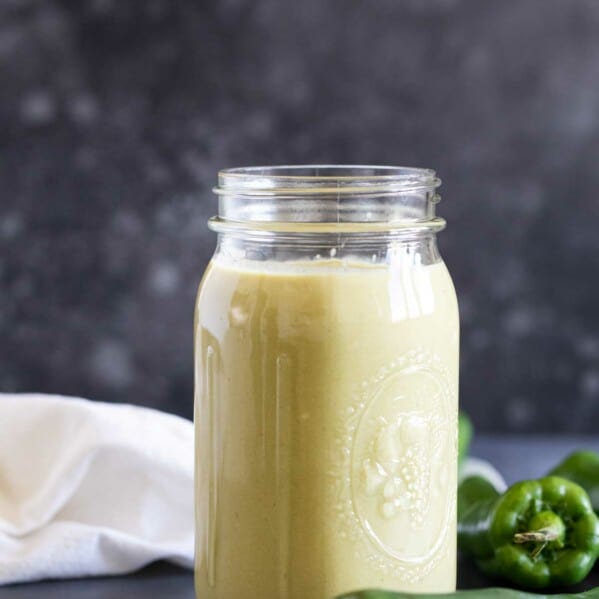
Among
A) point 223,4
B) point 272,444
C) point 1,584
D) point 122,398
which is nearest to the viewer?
point 272,444

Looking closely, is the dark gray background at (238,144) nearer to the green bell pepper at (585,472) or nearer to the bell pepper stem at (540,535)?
the green bell pepper at (585,472)

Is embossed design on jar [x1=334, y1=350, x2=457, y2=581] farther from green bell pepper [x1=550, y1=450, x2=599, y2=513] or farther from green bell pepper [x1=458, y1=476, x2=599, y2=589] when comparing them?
green bell pepper [x1=550, y1=450, x2=599, y2=513]

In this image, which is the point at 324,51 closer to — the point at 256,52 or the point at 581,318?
the point at 256,52

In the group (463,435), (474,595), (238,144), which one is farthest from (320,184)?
(238,144)

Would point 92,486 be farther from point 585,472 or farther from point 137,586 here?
point 585,472

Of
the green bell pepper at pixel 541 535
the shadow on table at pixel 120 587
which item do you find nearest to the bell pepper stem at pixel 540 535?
the green bell pepper at pixel 541 535

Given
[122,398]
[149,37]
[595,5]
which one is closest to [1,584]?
[122,398]
